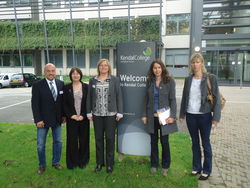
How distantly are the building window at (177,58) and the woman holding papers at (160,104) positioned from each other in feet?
83.1

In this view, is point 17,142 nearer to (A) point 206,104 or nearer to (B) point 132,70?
(B) point 132,70

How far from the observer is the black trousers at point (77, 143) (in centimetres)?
396

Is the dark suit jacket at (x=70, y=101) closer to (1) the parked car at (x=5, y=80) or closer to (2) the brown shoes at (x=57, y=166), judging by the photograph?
(2) the brown shoes at (x=57, y=166)

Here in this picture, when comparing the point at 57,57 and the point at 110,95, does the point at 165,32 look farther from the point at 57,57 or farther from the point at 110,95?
the point at 110,95

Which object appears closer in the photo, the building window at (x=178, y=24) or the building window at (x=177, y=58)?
the building window at (x=178, y=24)

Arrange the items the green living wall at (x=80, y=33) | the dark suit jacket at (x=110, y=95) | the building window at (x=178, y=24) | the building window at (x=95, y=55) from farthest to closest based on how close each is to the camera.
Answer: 1. the building window at (x=95, y=55)
2. the building window at (x=178, y=24)
3. the green living wall at (x=80, y=33)
4. the dark suit jacket at (x=110, y=95)

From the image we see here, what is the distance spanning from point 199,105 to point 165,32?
85.9ft

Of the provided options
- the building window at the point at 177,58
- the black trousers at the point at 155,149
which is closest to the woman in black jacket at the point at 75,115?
the black trousers at the point at 155,149

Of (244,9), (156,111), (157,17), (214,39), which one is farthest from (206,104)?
(157,17)

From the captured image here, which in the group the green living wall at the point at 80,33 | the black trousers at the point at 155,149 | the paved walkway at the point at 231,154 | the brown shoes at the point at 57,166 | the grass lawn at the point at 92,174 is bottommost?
the paved walkway at the point at 231,154

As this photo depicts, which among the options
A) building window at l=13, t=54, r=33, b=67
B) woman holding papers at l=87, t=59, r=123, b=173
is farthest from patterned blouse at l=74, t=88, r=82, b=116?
building window at l=13, t=54, r=33, b=67

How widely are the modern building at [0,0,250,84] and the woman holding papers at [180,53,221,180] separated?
1353cm

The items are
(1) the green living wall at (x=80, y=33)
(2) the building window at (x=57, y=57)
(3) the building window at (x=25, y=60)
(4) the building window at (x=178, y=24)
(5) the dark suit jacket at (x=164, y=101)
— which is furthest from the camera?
(2) the building window at (x=57, y=57)

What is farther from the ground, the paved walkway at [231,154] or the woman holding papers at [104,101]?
the woman holding papers at [104,101]
